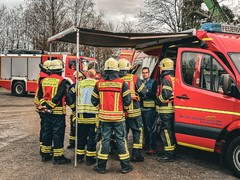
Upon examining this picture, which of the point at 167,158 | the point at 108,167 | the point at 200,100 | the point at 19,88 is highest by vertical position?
the point at 200,100

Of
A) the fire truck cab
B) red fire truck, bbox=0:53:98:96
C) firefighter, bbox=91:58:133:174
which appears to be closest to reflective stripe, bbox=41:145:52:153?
firefighter, bbox=91:58:133:174

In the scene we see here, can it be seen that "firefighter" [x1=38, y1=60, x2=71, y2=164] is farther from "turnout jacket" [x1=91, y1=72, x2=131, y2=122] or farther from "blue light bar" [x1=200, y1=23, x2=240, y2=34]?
"blue light bar" [x1=200, y1=23, x2=240, y2=34]

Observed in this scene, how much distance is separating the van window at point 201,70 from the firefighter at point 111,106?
1240mm

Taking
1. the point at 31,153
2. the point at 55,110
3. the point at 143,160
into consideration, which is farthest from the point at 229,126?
the point at 31,153

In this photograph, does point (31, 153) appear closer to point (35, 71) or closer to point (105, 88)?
point (105, 88)

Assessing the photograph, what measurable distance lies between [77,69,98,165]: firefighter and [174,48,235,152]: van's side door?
5.05 ft

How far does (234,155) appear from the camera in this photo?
4797 mm

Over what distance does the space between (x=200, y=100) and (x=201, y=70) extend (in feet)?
1.81

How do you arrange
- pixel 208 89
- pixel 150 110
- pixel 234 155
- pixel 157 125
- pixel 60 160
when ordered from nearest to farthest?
1. pixel 234 155
2. pixel 208 89
3. pixel 60 160
4. pixel 157 125
5. pixel 150 110

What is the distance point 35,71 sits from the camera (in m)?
17.3

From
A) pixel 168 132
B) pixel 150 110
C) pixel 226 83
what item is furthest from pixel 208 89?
pixel 150 110

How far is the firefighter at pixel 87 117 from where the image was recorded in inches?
213

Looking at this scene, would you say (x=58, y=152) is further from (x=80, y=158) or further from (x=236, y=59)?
(x=236, y=59)

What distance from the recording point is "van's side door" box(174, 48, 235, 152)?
16.2ft
